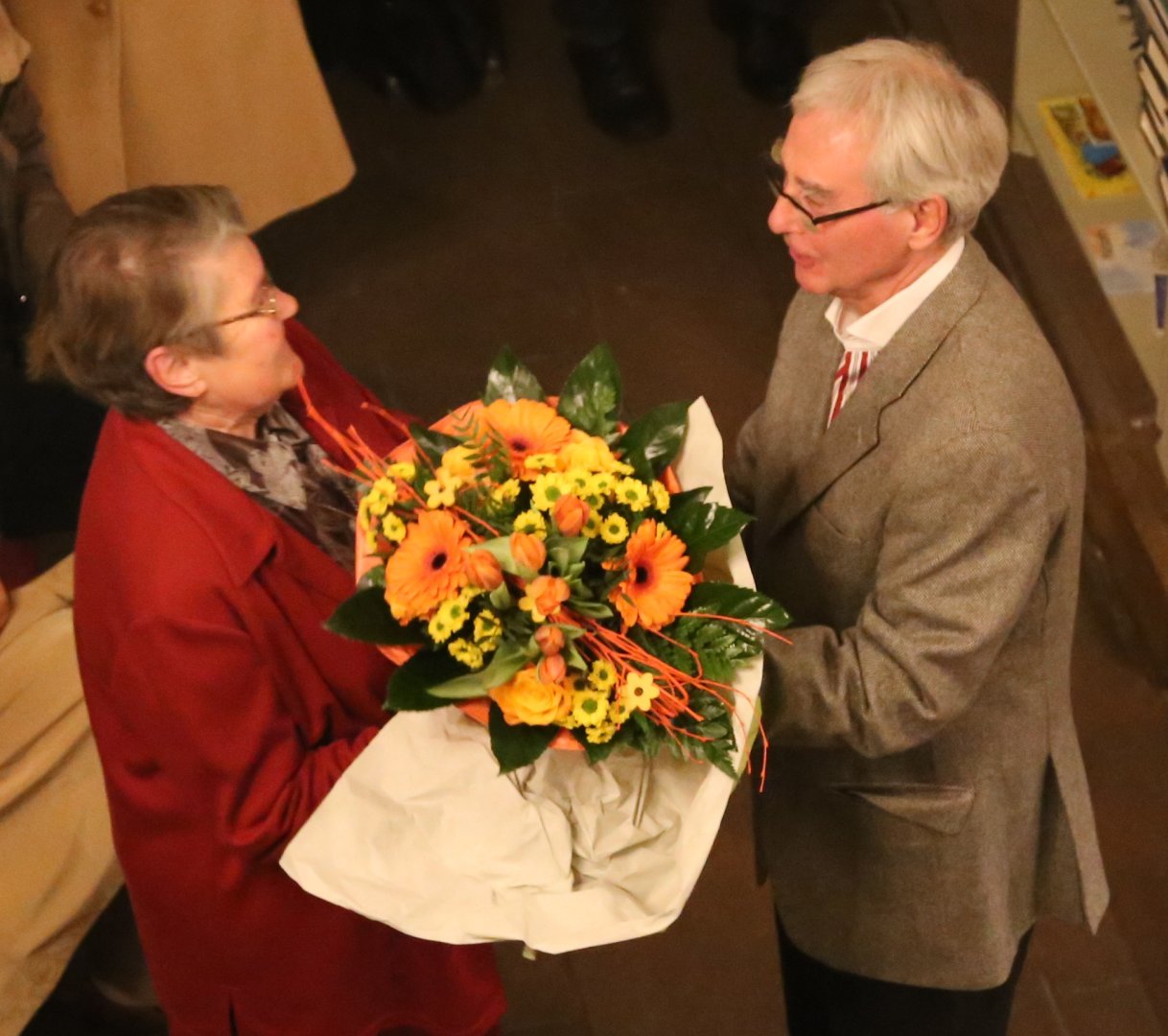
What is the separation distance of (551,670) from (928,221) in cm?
76

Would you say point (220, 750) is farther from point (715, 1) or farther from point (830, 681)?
point (715, 1)

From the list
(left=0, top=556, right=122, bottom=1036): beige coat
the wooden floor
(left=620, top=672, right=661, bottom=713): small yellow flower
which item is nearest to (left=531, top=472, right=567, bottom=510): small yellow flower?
(left=620, top=672, right=661, bottom=713): small yellow flower

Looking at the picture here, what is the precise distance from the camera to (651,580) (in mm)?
1579

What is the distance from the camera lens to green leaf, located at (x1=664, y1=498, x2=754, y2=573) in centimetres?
167

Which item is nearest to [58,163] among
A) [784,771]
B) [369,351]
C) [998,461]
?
[369,351]

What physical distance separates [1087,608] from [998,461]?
1.82 m

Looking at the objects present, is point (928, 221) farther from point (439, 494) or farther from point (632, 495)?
point (439, 494)

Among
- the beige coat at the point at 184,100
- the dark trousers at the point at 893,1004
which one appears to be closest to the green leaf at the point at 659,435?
the dark trousers at the point at 893,1004

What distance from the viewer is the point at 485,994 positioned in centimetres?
230

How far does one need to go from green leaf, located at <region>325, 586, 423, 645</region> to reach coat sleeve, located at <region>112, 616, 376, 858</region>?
0.95 ft

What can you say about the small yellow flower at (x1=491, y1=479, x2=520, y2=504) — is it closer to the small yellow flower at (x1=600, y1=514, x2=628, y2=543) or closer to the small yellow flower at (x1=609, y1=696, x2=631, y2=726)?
the small yellow flower at (x1=600, y1=514, x2=628, y2=543)

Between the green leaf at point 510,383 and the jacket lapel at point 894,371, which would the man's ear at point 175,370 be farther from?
the jacket lapel at point 894,371

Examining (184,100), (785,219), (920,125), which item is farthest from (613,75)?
(920,125)

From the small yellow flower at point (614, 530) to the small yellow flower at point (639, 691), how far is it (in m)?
0.15
